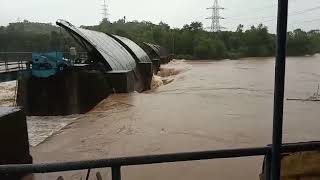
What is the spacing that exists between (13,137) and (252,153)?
5215 mm

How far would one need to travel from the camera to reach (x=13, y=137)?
22.3ft

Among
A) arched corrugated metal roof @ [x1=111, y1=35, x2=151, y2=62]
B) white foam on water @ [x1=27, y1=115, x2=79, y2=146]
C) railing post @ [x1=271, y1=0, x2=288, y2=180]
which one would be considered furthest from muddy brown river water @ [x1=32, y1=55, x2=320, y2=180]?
arched corrugated metal roof @ [x1=111, y1=35, x2=151, y2=62]

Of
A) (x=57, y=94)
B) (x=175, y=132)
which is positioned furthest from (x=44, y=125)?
(x=175, y=132)

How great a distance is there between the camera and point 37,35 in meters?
63.8

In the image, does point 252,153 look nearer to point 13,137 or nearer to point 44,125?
point 13,137

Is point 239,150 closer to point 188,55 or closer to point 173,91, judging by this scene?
point 173,91

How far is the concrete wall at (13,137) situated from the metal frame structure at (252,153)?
456 centimetres

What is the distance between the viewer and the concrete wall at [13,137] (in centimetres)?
648

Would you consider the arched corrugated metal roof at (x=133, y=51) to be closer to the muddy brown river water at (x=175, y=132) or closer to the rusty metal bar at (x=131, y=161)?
the muddy brown river water at (x=175, y=132)

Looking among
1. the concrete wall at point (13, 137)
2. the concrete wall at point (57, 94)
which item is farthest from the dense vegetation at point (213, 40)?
the concrete wall at point (13, 137)

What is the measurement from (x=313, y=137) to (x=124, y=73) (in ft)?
36.0

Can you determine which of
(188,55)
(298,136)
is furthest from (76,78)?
(188,55)

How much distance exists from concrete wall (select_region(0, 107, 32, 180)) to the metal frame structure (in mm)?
4563

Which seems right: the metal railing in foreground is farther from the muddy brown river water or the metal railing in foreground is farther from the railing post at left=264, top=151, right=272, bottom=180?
the muddy brown river water
